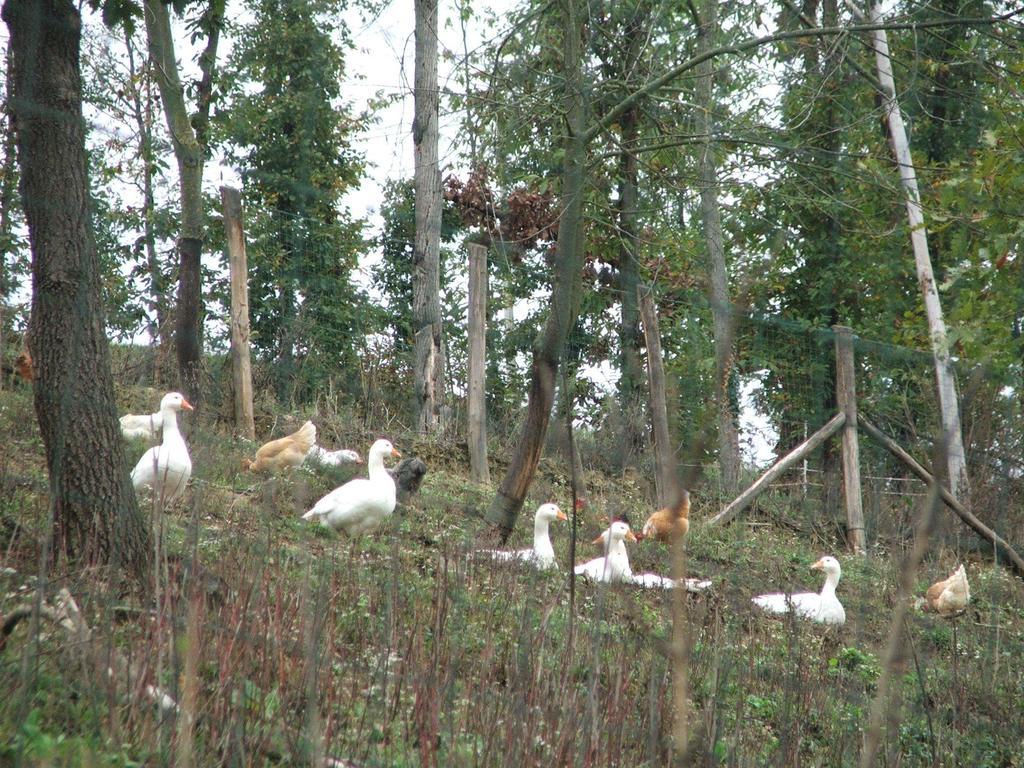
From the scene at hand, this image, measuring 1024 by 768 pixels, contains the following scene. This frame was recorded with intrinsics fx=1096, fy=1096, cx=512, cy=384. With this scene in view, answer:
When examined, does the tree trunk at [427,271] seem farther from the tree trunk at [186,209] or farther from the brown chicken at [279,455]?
the brown chicken at [279,455]

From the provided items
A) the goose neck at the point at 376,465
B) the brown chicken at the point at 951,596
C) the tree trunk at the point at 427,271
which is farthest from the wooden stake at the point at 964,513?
the goose neck at the point at 376,465

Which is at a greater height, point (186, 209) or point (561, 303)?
point (186, 209)

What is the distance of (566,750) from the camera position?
2.66 metres

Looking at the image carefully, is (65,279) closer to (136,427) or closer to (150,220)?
(136,427)

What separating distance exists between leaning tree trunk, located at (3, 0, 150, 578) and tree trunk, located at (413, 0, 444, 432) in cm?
776

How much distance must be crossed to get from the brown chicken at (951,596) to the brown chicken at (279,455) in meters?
5.18

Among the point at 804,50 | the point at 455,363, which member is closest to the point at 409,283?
the point at 455,363

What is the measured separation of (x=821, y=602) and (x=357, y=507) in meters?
3.64

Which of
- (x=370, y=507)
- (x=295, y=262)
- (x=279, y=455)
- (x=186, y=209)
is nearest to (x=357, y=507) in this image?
(x=370, y=507)

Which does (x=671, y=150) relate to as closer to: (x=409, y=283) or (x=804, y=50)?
(x=804, y=50)

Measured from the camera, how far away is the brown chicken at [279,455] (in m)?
8.91

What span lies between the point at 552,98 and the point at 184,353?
4981 mm

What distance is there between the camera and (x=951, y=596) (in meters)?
8.65

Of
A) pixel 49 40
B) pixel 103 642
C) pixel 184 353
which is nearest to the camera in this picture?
pixel 103 642
